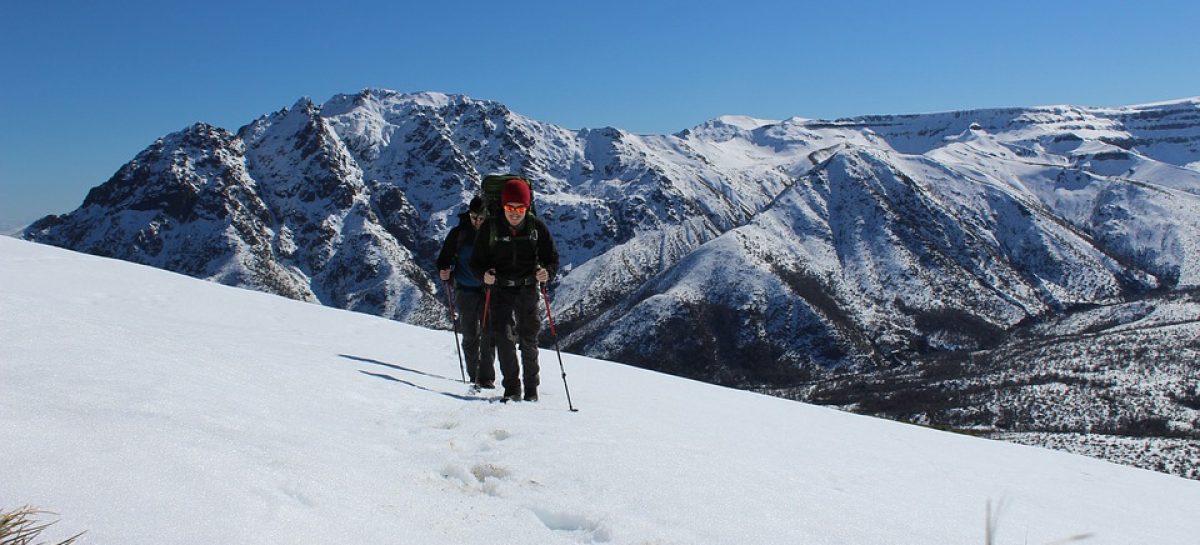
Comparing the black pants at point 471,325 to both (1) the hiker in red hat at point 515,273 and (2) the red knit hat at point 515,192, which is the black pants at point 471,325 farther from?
(2) the red knit hat at point 515,192

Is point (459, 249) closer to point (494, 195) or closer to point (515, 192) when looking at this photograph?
point (494, 195)

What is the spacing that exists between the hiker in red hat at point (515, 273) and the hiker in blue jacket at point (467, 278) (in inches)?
43.9

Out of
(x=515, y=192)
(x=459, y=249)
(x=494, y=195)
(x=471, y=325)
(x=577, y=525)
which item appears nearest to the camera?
(x=577, y=525)

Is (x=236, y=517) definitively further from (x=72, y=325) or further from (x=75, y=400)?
(x=72, y=325)

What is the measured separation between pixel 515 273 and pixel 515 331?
111cm

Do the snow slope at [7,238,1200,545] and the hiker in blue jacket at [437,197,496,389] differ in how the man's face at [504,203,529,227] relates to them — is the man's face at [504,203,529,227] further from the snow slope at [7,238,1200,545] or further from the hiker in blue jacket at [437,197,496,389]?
the snow slope at [7,238,1200,545]

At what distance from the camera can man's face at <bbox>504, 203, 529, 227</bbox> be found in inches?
428

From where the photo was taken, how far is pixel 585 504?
5492 mm

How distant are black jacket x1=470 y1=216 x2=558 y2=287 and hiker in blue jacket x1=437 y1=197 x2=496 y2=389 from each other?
1396mm

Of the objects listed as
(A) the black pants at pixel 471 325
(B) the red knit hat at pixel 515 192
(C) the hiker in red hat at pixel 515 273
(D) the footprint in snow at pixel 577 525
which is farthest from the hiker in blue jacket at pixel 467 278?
(D) the footprint in snow at pixel 577 525

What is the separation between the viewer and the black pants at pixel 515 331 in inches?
443

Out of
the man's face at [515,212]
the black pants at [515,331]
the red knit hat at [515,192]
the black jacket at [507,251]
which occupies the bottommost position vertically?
the black pants at [515,331]

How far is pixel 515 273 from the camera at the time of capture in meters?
11.3

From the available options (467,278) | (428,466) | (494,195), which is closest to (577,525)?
(428,466)
